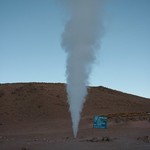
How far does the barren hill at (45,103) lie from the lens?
52.1 meters

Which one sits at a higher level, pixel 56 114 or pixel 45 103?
pixel 45 103

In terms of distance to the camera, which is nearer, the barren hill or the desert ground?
the desert ground

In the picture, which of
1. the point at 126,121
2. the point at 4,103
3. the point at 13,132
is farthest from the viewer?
the point at 4,103

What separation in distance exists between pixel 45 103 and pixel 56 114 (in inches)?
219

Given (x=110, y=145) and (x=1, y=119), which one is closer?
(x=110, y=145)

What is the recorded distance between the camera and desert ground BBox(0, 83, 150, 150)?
115ft

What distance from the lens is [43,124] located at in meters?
45.5

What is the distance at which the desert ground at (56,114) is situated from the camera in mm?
35094

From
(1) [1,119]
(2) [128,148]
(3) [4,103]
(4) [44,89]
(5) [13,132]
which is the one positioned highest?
(4) [44,89]

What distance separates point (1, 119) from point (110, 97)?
26.2 m

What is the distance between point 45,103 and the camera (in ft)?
189

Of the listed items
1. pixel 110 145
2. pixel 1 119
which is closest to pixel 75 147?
pixel 110 145

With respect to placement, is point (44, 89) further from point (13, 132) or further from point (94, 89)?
point (13, 132)

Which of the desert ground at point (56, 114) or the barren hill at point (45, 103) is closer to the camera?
the desert ground at point (56, 114)
